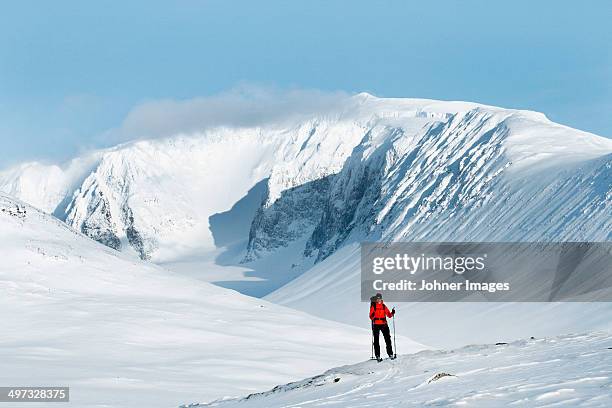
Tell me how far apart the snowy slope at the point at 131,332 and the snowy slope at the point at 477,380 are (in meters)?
4.70

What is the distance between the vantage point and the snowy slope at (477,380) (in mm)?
11539

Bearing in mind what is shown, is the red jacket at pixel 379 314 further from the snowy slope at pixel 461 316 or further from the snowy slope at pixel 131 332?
the snowy slope at pixel 461 316

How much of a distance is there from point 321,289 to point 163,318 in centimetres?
10568

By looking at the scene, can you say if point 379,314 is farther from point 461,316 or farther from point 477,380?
point 461,316

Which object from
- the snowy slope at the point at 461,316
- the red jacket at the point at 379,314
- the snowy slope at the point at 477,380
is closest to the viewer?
the snowy slope at the point at 477,380

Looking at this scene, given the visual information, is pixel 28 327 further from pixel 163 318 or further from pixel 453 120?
pixel 453 120

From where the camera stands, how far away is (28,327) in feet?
100

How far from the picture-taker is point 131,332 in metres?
31.1

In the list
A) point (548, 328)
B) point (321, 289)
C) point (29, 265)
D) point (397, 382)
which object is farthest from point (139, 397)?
point (321, 289)

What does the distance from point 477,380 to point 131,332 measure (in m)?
19.8

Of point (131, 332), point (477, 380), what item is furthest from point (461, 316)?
point (477, 380)

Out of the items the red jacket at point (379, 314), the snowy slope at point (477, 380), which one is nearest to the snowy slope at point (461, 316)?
the red jacket at point (379, 314)

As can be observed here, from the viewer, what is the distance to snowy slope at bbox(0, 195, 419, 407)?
70.9 feet

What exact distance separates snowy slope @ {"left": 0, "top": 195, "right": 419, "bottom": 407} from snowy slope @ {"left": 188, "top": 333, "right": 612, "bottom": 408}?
15.4ft
